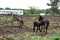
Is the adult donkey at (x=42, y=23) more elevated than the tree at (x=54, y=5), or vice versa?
the adult donkey at (x=42, y=23)

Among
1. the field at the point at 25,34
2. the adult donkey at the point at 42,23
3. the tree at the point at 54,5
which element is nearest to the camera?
the field at the point at 25,34

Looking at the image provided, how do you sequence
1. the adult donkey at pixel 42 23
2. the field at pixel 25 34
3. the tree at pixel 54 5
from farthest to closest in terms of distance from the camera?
the tree at pixel 54 5 → the adult donkey at pixel 42 23 → the field at pixel 25 34

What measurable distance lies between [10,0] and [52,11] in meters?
7.38

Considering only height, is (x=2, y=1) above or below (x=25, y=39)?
below

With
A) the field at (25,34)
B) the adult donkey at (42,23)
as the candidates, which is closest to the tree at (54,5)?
the field at (25,34)

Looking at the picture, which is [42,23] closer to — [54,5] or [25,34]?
[25,34]

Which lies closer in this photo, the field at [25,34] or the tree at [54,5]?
the field at [25,34]

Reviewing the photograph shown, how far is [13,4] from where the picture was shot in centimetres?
4284

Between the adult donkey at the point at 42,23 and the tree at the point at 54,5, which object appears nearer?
the adult donkey at the point at 42,23

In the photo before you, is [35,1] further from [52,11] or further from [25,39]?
[25,39]

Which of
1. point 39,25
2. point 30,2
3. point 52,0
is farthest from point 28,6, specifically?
point 39,25

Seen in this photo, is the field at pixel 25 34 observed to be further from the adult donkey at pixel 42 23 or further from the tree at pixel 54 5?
the tree at pixel 54 5

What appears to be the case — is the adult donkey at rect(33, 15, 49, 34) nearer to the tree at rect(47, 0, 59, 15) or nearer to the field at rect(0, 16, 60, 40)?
the field at rect(0, 16, 60, 40)

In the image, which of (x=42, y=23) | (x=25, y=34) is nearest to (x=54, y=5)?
(x=42, y=23)
